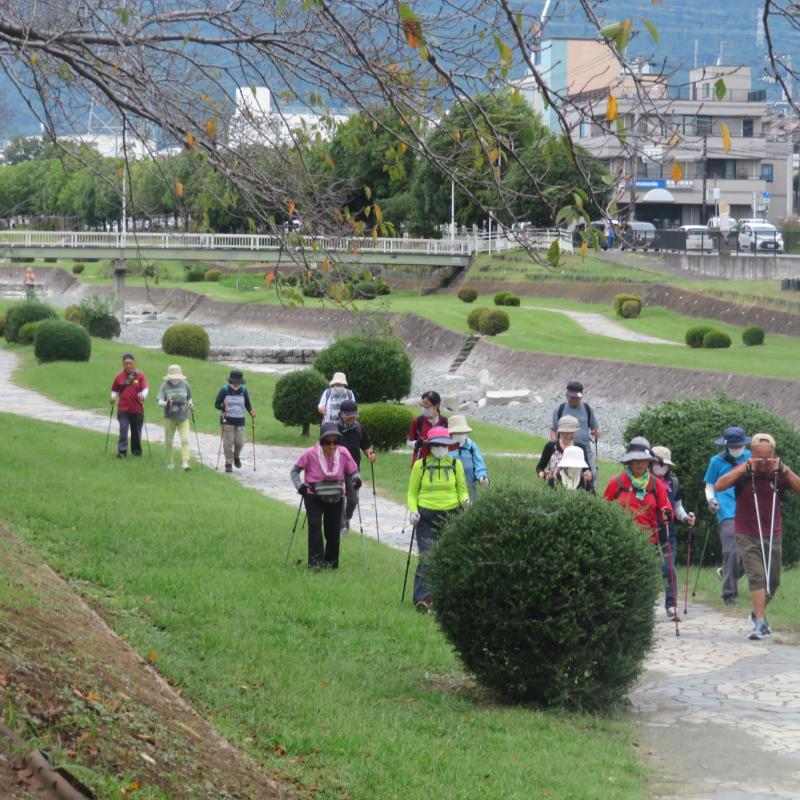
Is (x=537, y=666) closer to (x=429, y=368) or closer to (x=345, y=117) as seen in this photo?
(x=345, y=117)

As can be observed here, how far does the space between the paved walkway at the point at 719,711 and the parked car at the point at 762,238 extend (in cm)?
5609

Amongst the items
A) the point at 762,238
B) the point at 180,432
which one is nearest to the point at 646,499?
the point at 180,432

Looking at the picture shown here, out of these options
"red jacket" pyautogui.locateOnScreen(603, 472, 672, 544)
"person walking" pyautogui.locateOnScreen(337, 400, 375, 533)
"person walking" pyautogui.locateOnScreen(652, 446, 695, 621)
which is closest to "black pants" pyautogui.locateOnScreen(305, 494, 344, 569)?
"person walking" pyautogui.locateOnScreen(337, 400, 375, 533)

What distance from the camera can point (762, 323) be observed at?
156ft

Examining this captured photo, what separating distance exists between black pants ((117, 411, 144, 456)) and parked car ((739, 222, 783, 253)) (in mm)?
48121

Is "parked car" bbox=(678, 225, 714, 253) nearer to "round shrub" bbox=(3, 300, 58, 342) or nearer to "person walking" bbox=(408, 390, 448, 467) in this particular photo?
"round shrub" bbox=(3, 300, 58, 342)

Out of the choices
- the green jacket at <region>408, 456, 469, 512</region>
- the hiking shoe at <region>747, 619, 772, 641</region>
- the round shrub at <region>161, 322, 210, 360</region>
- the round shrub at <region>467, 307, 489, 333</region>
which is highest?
the green jacket at <region>408, 456, 469, 512</region>

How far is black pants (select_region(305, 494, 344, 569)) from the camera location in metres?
13.4

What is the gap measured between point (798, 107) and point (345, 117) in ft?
17.5

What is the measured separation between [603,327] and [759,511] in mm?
42701

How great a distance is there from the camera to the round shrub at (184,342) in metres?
50.7

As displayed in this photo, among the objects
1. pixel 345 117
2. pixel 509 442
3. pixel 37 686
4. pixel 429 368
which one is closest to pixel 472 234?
pixel 429 368

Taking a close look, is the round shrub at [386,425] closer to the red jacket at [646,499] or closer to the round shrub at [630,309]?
the red jacket at [646,499]

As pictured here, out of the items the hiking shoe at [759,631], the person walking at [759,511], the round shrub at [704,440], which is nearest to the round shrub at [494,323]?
the round shrub at [704,440]
